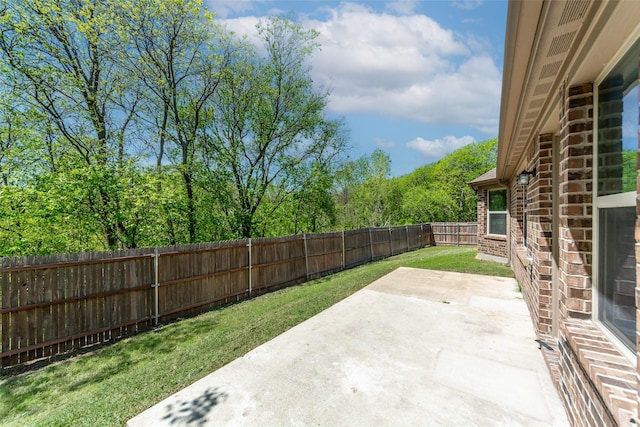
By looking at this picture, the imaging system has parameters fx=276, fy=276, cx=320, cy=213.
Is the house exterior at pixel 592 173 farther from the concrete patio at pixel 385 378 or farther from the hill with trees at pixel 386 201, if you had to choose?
the hill with trees at pixel 386 201

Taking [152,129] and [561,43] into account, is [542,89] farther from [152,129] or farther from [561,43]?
[152,129]

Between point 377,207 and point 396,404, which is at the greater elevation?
point 377,207

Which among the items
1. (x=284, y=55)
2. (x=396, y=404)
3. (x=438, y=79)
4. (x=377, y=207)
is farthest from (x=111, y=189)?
(x=377, y=207)

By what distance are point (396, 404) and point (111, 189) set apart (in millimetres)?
8006

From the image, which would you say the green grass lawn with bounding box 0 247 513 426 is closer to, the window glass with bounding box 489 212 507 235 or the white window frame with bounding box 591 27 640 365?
the white window frame with bounding box 591 27 640 365

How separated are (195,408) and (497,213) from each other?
11.2 metres

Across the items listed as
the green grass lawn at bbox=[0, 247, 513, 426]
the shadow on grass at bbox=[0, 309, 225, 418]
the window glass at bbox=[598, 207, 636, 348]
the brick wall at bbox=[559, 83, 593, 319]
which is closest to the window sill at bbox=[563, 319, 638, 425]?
the window glass at bbox=[598, 207, 636, 348]

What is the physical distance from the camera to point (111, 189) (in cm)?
716

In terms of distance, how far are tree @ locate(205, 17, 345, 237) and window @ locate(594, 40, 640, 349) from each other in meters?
10.8

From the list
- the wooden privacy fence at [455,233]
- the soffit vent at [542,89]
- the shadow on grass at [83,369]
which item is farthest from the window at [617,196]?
the wooden privacy fence at [455,233]

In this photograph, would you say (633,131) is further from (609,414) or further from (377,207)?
(377,207)

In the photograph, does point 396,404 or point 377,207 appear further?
point 377,207

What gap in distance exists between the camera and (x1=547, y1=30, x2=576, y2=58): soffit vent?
1799 mm

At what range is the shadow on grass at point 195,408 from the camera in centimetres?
247
